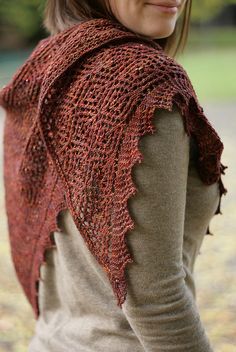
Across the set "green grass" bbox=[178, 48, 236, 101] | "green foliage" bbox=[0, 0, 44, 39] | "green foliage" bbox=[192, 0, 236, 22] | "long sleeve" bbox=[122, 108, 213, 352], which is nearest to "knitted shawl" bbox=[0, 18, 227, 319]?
"long sleeve" bbox=[122, 108, 213, 352]

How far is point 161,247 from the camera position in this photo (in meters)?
1.06

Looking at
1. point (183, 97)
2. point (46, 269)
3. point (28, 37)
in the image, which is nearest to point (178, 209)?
point (183, 97)

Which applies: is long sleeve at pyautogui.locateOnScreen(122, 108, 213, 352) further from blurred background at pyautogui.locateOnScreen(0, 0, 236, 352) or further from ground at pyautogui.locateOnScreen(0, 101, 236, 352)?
ground at pyautogui.locateOnScreen(0, 101, 236, 352)

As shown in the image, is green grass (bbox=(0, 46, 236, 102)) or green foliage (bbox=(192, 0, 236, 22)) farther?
green foliage (bbox=(192, 0, 236, 22))

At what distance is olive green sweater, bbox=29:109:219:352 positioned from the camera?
1.04 meters

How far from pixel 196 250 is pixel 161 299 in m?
0.27

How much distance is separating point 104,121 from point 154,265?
0.27 metres

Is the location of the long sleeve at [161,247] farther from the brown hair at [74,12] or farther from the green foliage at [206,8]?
the green foliage at [206,8]

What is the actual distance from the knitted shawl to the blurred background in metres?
1.19

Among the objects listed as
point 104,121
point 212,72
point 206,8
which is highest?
point 104,121

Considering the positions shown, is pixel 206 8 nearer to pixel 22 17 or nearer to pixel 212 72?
pixel 22 17

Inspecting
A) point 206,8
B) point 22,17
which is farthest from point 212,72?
point 206,8

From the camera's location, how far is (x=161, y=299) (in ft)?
3.56

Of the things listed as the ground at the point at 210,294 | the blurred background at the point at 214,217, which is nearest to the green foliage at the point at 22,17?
the blurred background at the point at 214,217
